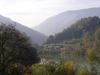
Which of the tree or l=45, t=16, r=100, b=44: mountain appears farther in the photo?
l=45, t=16, r=100, b=44: mountain

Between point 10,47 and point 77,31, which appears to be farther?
point 77,31

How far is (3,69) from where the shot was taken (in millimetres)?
12906

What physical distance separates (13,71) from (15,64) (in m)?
1.61

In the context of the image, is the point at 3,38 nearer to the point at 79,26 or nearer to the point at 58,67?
the point at 58,67

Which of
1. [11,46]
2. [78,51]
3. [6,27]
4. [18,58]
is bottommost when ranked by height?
[78,51]

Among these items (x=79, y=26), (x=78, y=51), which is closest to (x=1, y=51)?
(x=78, y=51)

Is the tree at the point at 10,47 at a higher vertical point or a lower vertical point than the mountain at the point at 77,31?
higher

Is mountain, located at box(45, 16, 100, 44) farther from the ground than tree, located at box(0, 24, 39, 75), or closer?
closer

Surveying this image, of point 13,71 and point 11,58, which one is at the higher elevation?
point 11,58

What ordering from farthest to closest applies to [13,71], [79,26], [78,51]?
[79,26] < [78,51] < [13,71]

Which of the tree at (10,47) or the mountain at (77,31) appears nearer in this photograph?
the tree at (10,47)

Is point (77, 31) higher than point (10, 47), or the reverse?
point (10, 47)

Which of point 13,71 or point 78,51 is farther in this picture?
point 78,51

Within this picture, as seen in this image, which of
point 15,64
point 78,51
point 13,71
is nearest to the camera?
point 13,71
